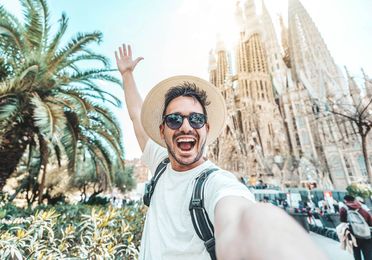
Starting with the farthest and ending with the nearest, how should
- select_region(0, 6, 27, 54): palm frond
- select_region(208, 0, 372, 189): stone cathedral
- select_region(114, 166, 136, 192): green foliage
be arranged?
1. select_region(208, 0, 372, 189): stone cathedral
2. select_region(114, 166, 136, 192): green foliage
3. select_region(0, 6, 27, 54): palm frond

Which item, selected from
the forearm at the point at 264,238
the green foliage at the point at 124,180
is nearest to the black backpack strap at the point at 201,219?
the forearm at the point at 264,238

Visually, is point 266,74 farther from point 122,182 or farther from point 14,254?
point 14,254

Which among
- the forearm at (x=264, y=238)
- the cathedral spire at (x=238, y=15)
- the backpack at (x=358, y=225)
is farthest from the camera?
the cathedral spire at (x=238, y=15)

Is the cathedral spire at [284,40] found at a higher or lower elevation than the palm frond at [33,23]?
higher

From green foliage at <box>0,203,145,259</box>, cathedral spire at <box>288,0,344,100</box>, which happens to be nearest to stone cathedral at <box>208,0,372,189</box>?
cathedral spire at <box>288,0,344,100</box>

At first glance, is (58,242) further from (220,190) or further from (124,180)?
(124,180)

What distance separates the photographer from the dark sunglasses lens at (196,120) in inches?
47.1

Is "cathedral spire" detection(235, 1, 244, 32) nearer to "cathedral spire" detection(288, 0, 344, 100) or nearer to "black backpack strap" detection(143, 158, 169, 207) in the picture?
"cathedral spire" detection(288, 0, 344, 100)

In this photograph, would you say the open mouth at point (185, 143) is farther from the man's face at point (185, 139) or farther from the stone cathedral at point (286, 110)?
the stone cathedral at point (286, 110)

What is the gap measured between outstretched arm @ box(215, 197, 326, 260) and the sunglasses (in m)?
0.58

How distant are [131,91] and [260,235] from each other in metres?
1.72

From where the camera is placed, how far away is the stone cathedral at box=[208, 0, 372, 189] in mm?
25797

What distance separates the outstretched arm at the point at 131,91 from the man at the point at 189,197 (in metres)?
0.01

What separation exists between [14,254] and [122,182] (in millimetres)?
16359
